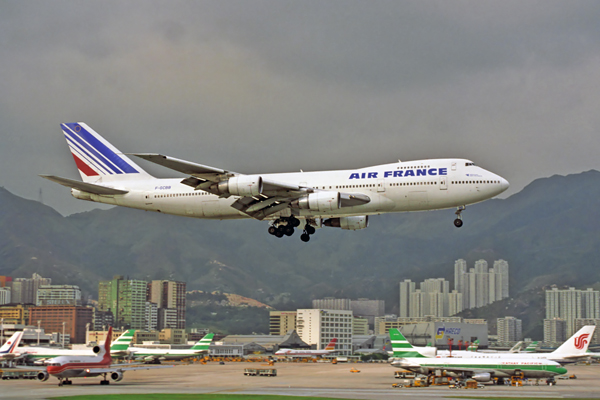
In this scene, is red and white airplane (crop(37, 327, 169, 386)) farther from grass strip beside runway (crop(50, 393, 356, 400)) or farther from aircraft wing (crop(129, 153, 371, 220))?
aircraft wing (crop(129, 153, 371, 220))

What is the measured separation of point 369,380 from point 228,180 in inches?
1429

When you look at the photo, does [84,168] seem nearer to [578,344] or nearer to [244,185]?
[244,185]

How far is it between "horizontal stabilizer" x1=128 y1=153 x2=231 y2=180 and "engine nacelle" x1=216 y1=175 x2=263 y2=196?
34.5 inches

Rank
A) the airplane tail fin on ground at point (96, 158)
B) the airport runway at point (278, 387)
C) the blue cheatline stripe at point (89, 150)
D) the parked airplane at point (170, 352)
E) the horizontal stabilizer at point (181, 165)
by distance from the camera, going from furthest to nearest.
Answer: the parked airplane at point (170, 352) → the blue cheatline stripe at point (89, 150) → the airplane tail fin on ground at point (96, 158) → the airport runway at point (278, 387) → the horizontal stabilizer at point (181, 165)

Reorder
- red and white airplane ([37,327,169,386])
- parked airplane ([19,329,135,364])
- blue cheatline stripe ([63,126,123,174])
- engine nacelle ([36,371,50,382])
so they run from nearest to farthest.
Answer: blue cheatline stripe ([63,126,123,174]) < red and white airplane ([37,327,169,386]) < engine nacelle ([36,371,50,382]) < parked airplane ([19,329,135,364])

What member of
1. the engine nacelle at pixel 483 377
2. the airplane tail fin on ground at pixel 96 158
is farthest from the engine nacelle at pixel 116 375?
the engine nacelle at pixel 483 377

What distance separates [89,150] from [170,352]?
48.7m

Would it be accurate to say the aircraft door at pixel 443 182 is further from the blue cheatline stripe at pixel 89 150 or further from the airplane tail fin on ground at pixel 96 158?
the blue cheatline stripe at pixel 89 150

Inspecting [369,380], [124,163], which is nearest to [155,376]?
[369,380]

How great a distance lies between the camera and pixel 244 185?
5041cm

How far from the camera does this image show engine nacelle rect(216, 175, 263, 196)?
50344 mm

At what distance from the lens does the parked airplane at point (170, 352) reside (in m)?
100

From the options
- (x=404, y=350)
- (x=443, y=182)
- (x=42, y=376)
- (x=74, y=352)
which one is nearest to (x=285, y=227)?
(x=443, y=182)

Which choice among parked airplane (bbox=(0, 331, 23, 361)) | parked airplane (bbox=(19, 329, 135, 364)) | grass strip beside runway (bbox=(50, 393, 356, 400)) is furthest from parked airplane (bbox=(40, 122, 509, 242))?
parked airplane (bbox=(0, 331, 23, 361))
